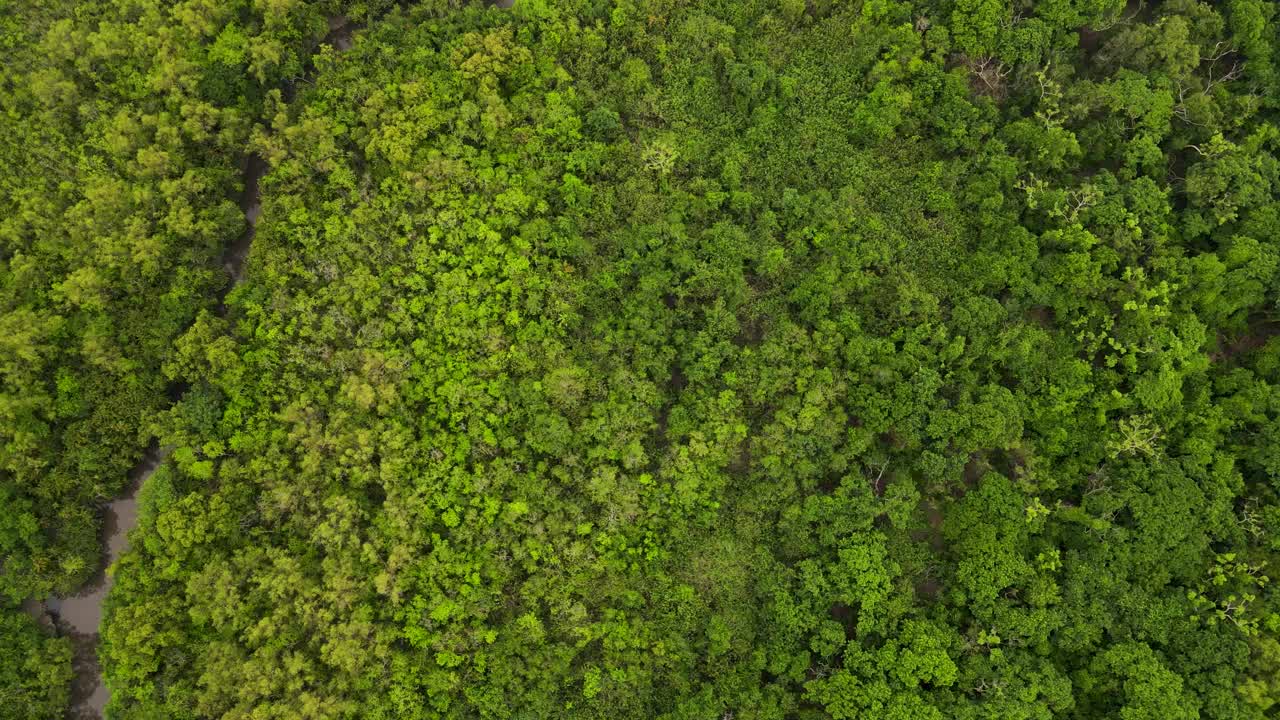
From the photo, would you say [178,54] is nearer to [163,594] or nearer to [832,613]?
[163,594]

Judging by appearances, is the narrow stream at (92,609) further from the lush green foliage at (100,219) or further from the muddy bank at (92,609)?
the lush green foliage at (100,219)

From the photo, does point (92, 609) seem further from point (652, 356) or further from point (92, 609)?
point (652, 356)

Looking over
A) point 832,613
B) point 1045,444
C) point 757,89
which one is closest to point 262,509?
point 832,613

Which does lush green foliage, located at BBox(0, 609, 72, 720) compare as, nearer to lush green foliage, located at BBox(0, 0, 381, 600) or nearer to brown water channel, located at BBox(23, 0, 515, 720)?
brown water channel, located at BBox(23, 0, 515, 720)

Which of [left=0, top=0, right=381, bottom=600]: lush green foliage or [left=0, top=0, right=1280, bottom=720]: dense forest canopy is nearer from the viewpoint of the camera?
[left=0, top=0, right=1280, bottom=720]: dense forest canopy

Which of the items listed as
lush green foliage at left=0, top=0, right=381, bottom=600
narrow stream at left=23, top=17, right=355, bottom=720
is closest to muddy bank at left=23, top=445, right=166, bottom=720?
narrow stream at left=23, top=17, right=355, bottom=720

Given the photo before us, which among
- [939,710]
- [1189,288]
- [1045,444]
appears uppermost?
[1189,288]

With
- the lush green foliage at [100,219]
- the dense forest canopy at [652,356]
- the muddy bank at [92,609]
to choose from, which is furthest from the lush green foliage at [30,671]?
the lush green foliage at [100,219]

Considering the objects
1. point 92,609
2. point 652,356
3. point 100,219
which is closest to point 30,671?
point 92,609
